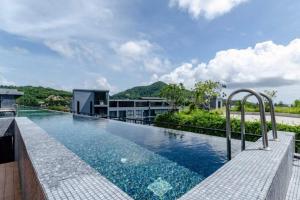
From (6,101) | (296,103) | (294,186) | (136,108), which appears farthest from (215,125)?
(136,108)

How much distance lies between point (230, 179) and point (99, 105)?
3042 centimetres

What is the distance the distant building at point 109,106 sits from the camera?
3139cm

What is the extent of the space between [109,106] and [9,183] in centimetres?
2862

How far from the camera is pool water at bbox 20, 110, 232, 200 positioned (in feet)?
17.0

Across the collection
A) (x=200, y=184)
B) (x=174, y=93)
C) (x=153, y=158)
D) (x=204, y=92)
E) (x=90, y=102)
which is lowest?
(x=153, y=158)

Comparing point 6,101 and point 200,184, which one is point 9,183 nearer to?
point 200,184

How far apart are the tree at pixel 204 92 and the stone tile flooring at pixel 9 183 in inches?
835

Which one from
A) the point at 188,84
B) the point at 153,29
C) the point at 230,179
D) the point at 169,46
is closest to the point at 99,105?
the point at 188,84

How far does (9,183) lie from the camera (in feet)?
19.6

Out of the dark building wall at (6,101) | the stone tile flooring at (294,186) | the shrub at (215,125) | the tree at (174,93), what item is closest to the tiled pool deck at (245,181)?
the stone tile flooring at (294,186)

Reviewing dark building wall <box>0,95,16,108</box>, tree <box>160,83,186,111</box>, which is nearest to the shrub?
tree <box>160,83,186,111</box>

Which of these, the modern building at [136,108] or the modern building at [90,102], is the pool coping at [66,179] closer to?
the modern building at [90,102]

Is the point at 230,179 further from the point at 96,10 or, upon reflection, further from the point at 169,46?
the point at 169,46

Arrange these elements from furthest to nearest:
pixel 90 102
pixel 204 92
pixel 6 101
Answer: pixel 90 102, pixel 204 92, pixel 6 101
